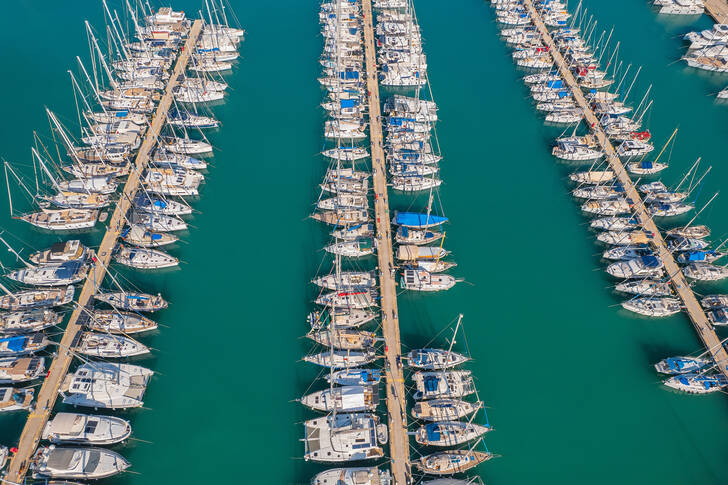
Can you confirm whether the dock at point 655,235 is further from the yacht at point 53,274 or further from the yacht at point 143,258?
the yacht at point 53,274

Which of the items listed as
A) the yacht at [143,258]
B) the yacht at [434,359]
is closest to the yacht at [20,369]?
the yacht at [143,258]

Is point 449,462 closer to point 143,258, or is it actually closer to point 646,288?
point 646,288

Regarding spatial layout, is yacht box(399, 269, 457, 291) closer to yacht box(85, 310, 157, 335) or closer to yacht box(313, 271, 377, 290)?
yacht box(313, 271, 377, 290)

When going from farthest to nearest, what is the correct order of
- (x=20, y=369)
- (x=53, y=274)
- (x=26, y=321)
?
(x=53, y=274) → (x=26, y=321) → (x=20, y=369)

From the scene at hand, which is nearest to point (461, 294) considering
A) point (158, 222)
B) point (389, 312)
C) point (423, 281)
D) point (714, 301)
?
point (423, 281)

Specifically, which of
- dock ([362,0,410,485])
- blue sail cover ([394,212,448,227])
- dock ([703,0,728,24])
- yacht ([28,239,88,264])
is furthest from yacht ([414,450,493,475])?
dock ([703,0,728,24])

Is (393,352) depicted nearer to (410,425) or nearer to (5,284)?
(410,425)

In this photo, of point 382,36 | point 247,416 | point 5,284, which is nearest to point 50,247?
point 5,284
